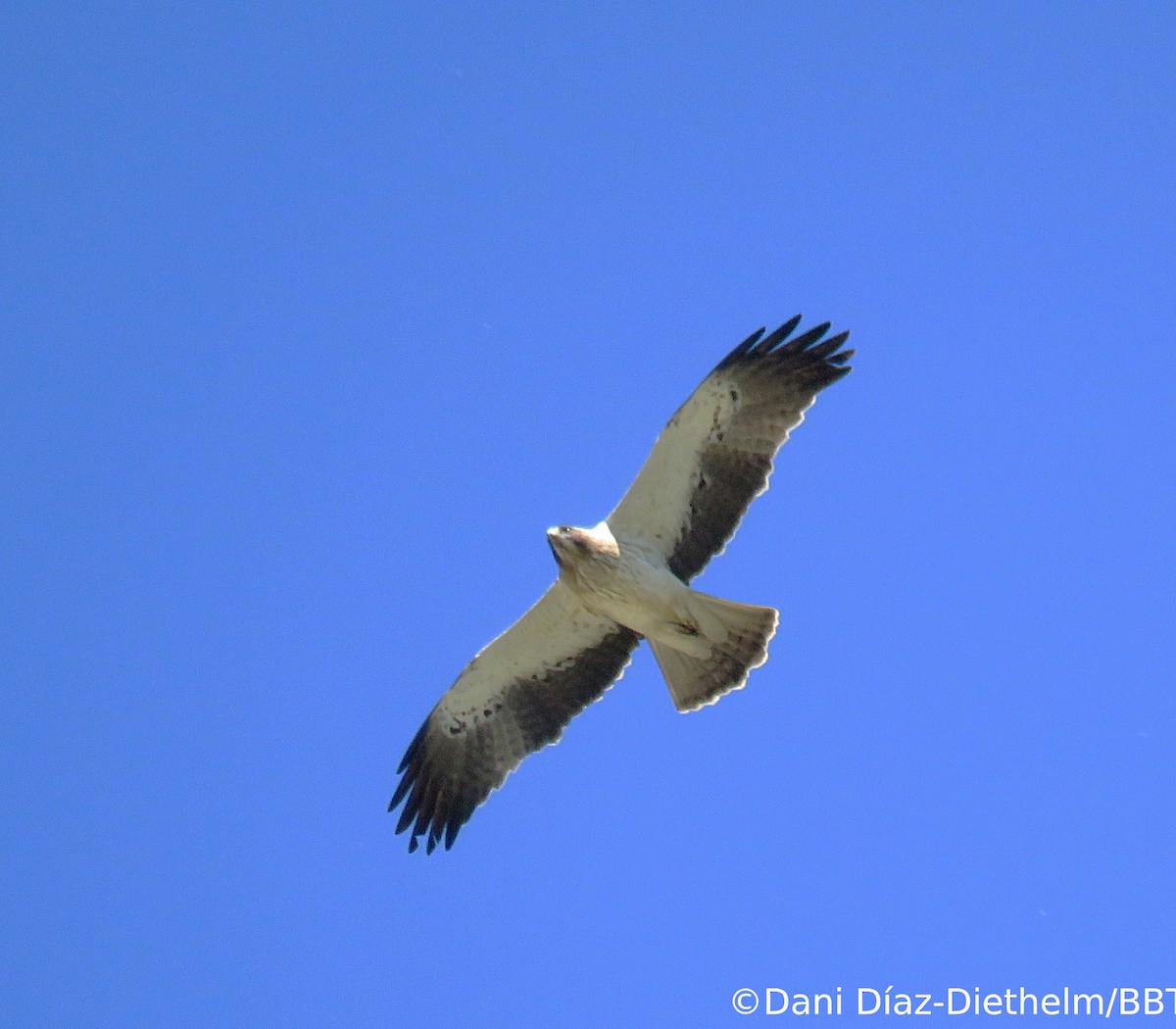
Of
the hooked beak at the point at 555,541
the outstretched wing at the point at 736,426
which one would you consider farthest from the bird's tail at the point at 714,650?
the hooked beak at the point at 555,541

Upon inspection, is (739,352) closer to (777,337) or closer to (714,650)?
(777,337)

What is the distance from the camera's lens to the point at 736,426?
900 centimetres

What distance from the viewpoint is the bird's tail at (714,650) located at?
9047 mm

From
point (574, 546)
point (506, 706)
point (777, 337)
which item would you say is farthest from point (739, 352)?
point (506, 706)

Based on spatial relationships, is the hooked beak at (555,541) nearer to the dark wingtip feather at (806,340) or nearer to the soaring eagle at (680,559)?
the soaring eagle at (680,559)

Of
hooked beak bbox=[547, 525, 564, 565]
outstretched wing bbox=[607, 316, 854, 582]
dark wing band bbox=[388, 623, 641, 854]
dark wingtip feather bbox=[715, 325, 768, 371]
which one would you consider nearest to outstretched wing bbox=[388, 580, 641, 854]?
dark wing band bbox=[388, 623, 641, 854]

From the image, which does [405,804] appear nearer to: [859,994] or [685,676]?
[685,676]

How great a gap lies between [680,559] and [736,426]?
94 centimetres

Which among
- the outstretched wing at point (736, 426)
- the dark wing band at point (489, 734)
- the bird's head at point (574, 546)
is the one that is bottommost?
the dark wing band at point (489, 734)

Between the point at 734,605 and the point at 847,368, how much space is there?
1.68 metres

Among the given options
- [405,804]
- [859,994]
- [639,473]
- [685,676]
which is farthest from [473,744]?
[859,994]

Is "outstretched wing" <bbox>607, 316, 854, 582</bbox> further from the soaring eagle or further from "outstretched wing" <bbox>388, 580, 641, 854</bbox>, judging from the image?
"outstretched wing" <bbox>388, 580, 641, 854</bbox>

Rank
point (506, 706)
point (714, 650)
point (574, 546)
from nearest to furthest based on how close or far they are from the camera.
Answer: point (574, 546) < point (714, 650) < point (506, 706)

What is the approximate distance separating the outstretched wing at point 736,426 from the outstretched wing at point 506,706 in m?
1.02
